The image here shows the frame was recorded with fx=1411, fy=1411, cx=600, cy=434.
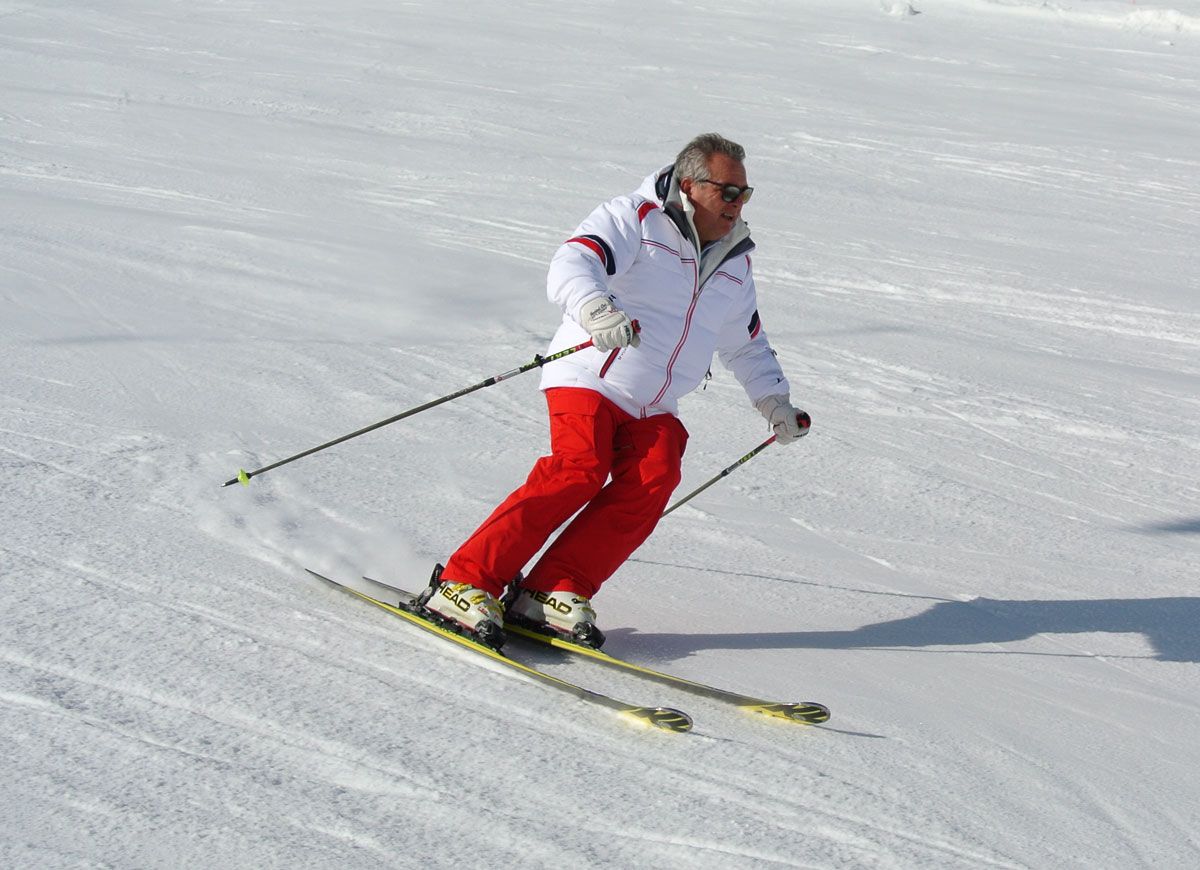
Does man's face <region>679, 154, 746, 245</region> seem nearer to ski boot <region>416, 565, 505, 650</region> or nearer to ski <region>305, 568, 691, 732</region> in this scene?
ski boot <region>416, 565, 505, 650</region>

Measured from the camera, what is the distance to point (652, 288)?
3.82m

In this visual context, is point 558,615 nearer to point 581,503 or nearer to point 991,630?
point 581,503

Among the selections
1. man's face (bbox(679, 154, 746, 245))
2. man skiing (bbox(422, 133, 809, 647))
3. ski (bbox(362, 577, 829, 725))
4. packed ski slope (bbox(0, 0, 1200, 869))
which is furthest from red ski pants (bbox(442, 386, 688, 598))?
man's face (bbox(679, 154, 746, 245))

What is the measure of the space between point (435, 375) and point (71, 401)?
168 centimetres

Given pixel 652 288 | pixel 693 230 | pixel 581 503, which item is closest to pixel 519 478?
pixel 581 503

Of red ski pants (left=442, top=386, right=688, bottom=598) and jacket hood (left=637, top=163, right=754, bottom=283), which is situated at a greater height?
jacket hood (left=637, top=163, right=754, bottom=283)

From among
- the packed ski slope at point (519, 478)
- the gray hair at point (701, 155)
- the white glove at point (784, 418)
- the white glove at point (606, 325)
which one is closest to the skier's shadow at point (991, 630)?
the packed ski slope at point (519, 478)

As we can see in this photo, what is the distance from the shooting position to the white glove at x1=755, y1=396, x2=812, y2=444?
4.23m

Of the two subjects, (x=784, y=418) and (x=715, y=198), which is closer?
(x=715, y=198)

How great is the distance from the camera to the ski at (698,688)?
341 cm

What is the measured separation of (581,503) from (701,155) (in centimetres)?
98

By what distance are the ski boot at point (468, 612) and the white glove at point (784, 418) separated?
107 centimetres

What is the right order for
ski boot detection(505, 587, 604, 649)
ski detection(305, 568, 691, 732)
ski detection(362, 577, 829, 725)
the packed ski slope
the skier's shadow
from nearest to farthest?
the packed ski slope, ski detection(305, 568, 691, 732), ski detection(362, 577, 829, 725), ski boot detection(505, 587, 604, 649), the skier's shadow

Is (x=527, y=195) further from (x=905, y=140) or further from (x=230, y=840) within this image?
(x=230, y=840)
